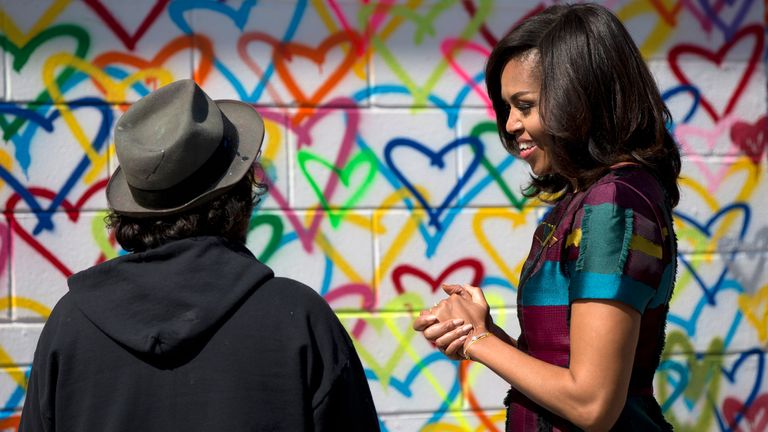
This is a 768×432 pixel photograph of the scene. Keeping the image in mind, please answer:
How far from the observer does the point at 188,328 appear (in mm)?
1579

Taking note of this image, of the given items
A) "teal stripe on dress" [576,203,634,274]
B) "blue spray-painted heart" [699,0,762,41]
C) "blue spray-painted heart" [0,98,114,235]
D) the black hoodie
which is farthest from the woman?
"blue spray-painted heart" [699,0,762,41]

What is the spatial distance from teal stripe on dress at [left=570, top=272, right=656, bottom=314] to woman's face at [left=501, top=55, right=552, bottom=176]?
0.29 metres

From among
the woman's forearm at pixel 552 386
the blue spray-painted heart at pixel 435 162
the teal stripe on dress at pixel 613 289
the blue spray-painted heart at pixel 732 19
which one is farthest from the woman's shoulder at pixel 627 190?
the blue spray-painted heart at pixel 732 19

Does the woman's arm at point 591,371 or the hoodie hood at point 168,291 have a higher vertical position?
the hoodie hood at point 168,291

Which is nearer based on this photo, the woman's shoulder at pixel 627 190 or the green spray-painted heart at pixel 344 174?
the woman's shoulder at pixel 627 190

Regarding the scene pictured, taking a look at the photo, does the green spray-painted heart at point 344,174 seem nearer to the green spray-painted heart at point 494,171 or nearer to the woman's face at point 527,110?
the green spray-painted heart at point 494,171

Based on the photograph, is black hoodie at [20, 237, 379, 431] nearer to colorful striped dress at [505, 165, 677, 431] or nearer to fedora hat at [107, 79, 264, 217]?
fedora hat at [107, 79, 264, 217]

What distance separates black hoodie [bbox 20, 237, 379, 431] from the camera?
5.23 feet

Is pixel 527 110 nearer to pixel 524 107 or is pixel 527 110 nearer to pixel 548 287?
pixel 524 107

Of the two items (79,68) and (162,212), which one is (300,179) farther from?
(162,212)

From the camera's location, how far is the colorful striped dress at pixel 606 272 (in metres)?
1.66

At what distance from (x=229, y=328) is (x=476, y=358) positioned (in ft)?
1.48

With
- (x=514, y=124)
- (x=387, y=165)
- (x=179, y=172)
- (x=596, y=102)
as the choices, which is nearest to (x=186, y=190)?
(x=179, y=172)

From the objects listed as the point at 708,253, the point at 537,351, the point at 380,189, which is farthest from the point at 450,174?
the point at 537,351
